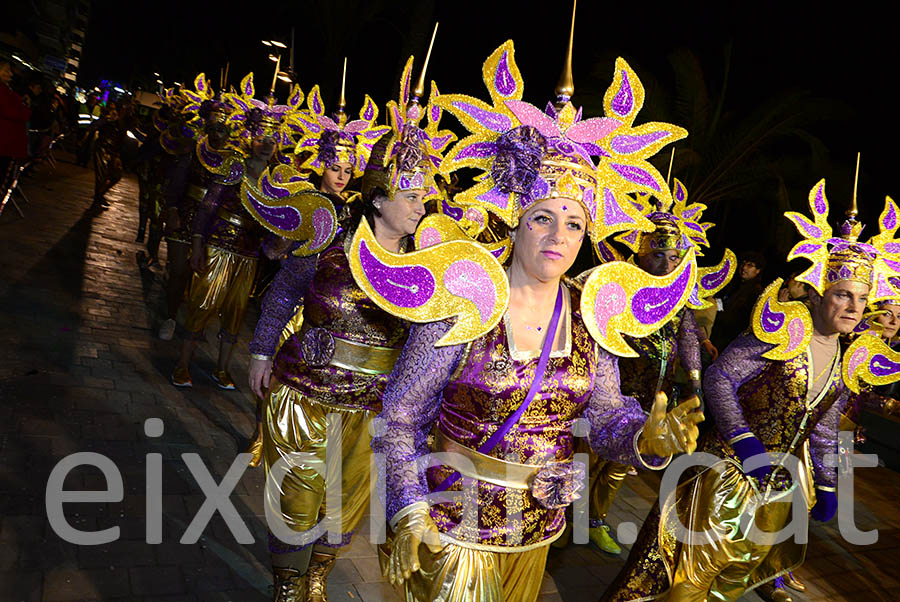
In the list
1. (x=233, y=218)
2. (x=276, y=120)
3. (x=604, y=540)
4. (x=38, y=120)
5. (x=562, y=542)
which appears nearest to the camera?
(x=562, y=542)

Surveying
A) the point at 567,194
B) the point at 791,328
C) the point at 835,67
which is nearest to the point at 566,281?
the point at 567,194

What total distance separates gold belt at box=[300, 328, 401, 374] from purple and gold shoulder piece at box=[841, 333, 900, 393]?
8.56 ft

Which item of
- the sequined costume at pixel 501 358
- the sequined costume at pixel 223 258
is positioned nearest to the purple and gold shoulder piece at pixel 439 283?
the sequined costume at pixel 501 358

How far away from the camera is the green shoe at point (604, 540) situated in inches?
189

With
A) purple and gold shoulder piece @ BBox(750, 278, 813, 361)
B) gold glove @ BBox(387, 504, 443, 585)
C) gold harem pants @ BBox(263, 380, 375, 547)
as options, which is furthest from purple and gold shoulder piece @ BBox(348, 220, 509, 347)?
purple and gold shoulder piece @ BBox(750, 278, 813, 361)

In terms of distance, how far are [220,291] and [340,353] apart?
320 cm

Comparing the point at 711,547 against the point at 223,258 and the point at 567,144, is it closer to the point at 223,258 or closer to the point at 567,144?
the point at 567,144

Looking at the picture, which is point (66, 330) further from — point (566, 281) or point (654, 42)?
point (654, 42)

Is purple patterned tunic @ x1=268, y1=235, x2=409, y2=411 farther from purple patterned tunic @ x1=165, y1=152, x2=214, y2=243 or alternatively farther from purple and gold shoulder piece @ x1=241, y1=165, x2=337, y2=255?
purple patterned tunic @ x1=165, y1=152, x2=214, y2=243

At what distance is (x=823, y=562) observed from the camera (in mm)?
5477

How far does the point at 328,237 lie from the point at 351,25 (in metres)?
12.1

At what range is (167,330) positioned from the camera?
23.5ft

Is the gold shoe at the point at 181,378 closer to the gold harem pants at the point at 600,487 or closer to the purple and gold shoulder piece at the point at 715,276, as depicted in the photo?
the gold harem pants at the point at 600,487

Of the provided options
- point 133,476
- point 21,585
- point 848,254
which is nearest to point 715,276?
point 848,254
